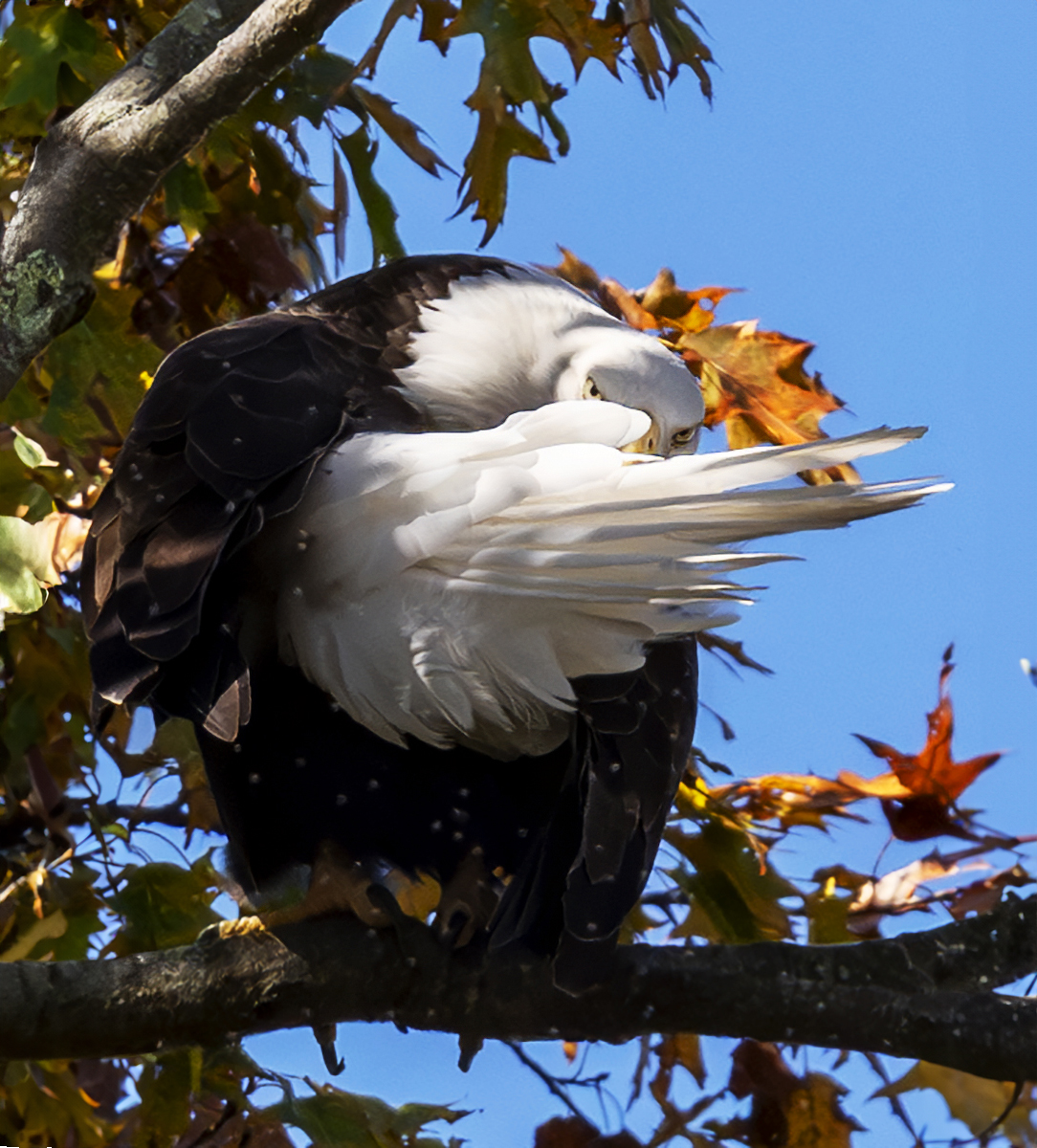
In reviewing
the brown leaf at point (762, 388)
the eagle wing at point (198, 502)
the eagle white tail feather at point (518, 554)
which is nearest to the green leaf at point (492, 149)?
the brown leaf at point (762, 388)

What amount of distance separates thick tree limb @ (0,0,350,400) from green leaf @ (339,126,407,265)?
321mm

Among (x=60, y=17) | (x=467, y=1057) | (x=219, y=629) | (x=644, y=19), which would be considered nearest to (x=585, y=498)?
(x=219, y=629)

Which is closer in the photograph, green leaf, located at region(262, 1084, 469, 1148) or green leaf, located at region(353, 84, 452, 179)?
green leaf, located at region(262, 1084, 469, 1148)

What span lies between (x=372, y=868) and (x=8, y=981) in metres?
0.38

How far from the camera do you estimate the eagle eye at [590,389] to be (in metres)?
1.34

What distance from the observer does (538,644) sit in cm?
104

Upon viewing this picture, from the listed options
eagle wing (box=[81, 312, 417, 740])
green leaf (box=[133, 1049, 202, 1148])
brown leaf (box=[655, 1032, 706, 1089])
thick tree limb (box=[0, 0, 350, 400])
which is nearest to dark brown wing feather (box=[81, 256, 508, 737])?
eagle wing (box=[81, 312, 417, 740])

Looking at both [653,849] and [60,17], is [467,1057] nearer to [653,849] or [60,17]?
[653,849]

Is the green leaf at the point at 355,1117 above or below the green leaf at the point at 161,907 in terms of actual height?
below

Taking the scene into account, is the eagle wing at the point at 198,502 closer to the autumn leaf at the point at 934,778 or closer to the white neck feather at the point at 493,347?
the white neck feather at the point at 493,347

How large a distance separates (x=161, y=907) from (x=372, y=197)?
2.56 ft

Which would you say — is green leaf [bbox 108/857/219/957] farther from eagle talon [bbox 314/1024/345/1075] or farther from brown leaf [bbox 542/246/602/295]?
brown leaf [bbox 542/246/602/295]

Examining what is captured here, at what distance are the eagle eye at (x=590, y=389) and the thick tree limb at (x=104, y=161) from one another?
385mm

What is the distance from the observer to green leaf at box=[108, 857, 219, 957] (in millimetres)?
1399
